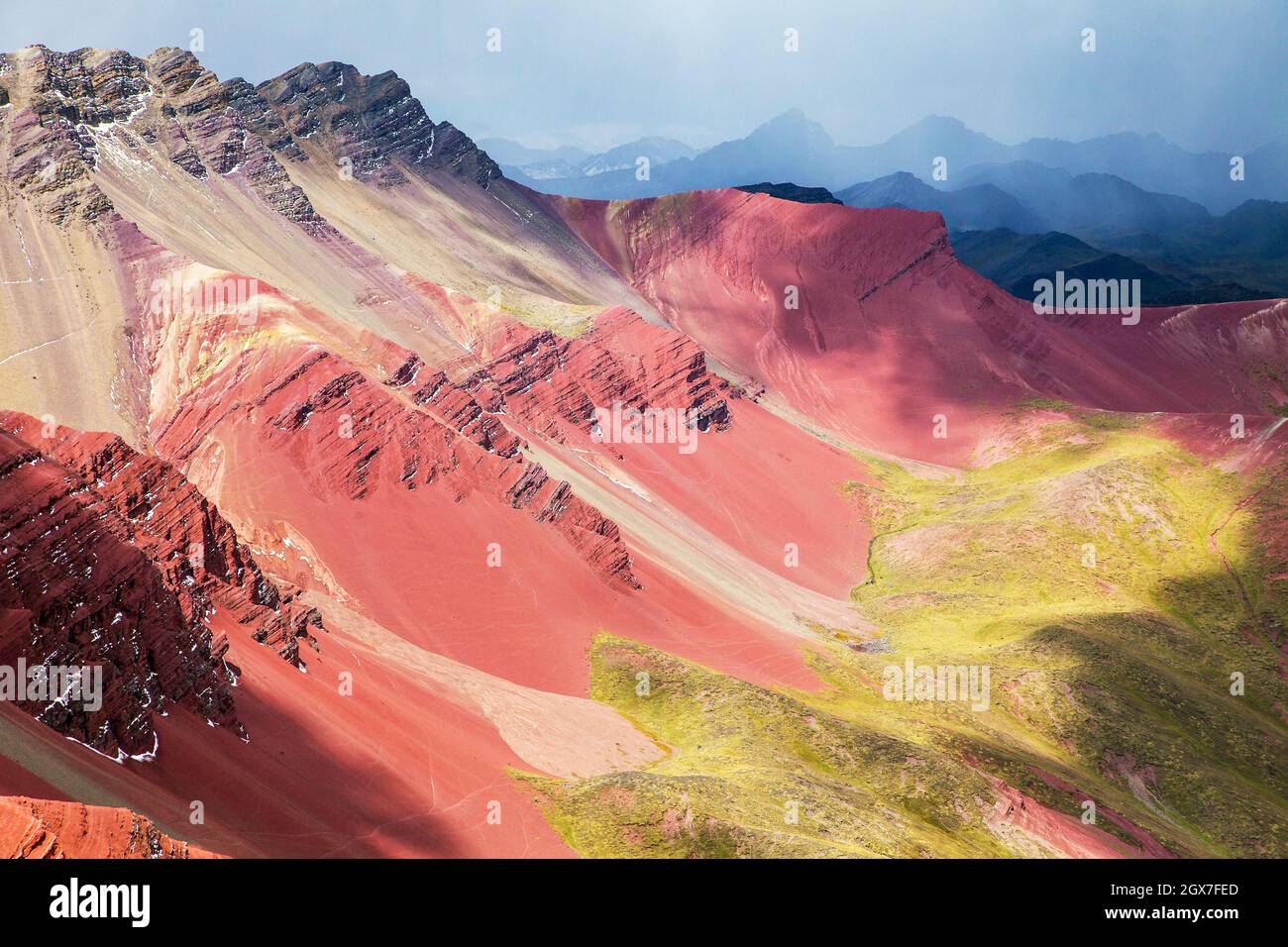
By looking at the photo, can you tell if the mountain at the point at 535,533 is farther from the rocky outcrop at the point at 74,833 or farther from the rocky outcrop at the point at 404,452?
the rocky outcrop at the point at 404,452

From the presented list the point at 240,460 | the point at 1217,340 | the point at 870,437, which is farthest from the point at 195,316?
the point at 1217,340

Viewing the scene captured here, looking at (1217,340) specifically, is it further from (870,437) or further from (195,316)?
(195,316)

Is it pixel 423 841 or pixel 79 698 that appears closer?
pixel 79 698

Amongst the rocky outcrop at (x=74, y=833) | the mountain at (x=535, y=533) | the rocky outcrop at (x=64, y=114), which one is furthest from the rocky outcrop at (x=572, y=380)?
the rocky outcrop at (x=74, y=833)

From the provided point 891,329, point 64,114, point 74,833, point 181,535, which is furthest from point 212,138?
point 74,833

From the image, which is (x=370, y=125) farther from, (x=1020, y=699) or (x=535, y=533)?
(x=1020, y=699)

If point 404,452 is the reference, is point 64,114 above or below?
above
